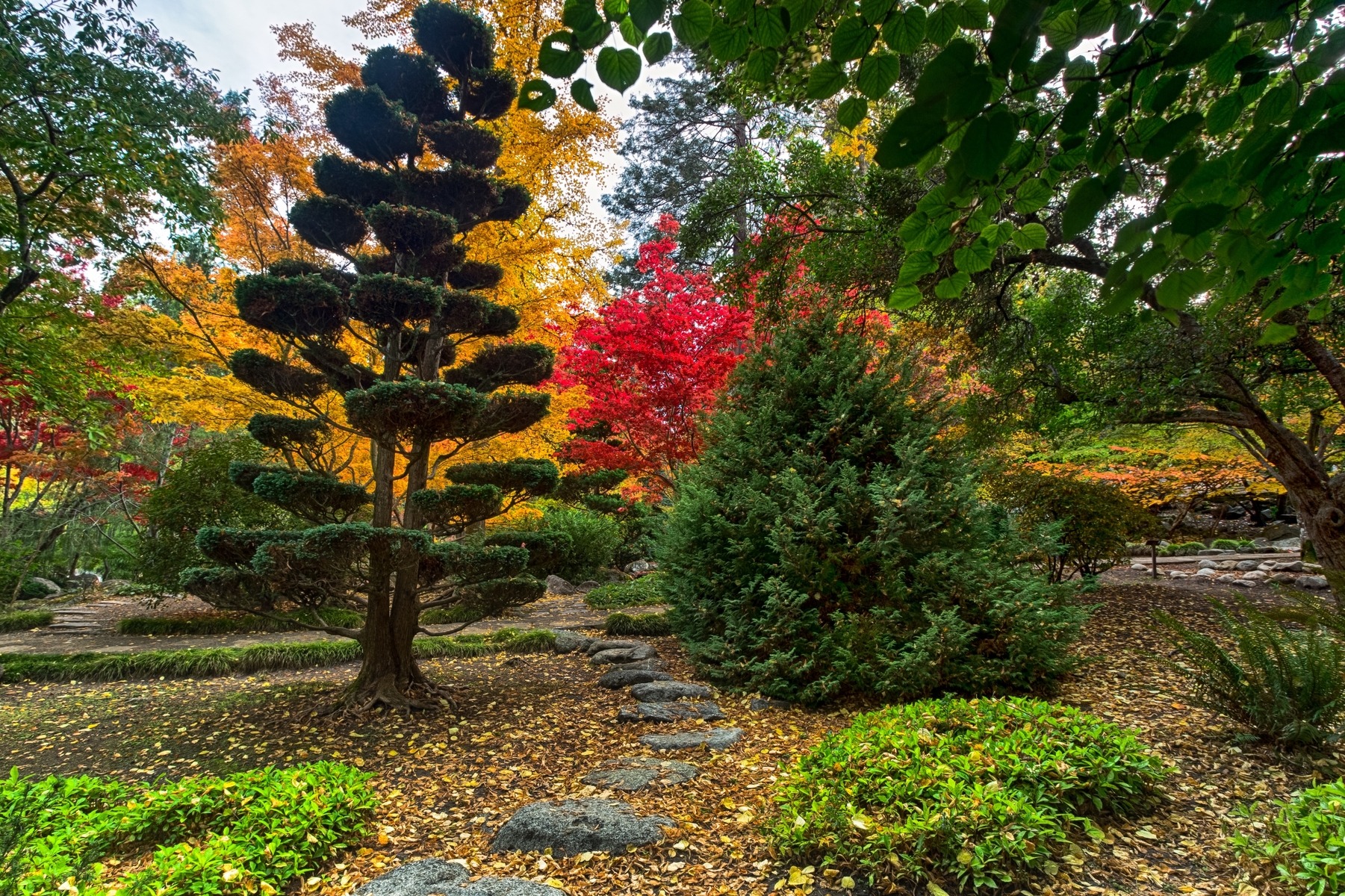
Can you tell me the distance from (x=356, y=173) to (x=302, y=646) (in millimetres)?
4856

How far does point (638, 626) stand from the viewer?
7250 millimetres

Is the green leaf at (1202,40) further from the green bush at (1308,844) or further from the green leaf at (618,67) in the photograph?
the green bush at (1308,844)

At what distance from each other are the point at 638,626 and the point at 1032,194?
21.7 feet

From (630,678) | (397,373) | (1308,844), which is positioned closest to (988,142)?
(1308,844)

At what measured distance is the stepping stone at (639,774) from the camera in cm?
311

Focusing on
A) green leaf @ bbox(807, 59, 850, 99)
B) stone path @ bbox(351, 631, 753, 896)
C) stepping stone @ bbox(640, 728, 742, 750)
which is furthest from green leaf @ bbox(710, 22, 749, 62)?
stepping stone @ bbox(640, 728, 742, 750)

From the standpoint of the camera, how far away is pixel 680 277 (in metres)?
8.28

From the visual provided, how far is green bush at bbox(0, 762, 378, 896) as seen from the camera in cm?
209

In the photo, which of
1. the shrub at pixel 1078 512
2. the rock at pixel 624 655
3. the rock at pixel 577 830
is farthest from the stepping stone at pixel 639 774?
the shrub at pixel 1078 512

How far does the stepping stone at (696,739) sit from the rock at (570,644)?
298cm

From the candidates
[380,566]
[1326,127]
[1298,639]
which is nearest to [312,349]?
[380,566]

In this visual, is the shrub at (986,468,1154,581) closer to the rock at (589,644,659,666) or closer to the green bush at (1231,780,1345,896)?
the rock at (589,644,659,666)

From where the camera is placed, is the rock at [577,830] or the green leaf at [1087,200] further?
the rock at [577,830]

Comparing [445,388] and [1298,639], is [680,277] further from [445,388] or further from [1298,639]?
[1298,639]
